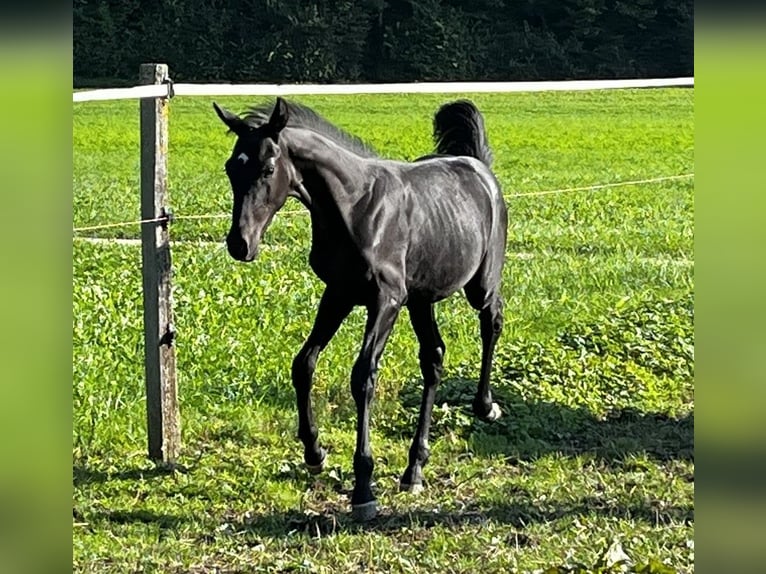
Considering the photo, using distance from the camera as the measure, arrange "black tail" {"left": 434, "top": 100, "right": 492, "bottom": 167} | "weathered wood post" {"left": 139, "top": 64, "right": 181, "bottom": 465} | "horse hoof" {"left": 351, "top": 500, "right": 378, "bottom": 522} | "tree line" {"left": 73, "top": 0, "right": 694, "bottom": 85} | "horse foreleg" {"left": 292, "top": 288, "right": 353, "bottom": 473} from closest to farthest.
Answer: "horse hoof" {"left": 351, "top": 500, "right": 378, "bottom": 522} → "horse foreleg" {"left": 292, "top": 288, "right": 353, "bottom": 473} → "weathered wood post" {"left": 139, "top": 64, "right": 181, "bottom": 465} → "black tail" {"left": 434, "top": 100, "right": 492, "bottom": 167} → "tree line" {"left": 73, "top": 0, "right": 694, "bottom": 85}

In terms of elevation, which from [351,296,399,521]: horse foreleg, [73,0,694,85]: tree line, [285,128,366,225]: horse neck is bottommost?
[351,296,399,521]: horse foreleg

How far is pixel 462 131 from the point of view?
700cm

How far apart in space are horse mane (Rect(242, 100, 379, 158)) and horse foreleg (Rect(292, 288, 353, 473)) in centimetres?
70

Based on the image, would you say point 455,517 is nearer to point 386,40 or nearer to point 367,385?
point 367,385

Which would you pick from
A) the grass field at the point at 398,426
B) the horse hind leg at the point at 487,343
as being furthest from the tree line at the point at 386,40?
the horse hind leg at the point at 487,343

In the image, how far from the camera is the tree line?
156 feet

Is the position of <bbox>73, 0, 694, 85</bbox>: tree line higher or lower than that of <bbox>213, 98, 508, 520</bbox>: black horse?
higher

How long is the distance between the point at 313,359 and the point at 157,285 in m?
0.93

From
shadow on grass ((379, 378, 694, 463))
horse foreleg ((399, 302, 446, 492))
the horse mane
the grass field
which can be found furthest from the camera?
shadow on grass ((379, 378, 694, 463))

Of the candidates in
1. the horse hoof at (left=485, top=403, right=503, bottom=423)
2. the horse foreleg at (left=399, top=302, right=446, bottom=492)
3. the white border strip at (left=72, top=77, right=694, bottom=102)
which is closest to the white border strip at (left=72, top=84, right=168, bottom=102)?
the white border strip at (left=72, top=77, right=694, bottom=102)

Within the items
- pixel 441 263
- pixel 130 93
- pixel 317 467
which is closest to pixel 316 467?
pixel 317 467

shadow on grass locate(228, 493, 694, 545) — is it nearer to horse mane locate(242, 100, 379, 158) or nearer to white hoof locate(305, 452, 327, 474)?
white hoof locate(305, 452, 327, 474)

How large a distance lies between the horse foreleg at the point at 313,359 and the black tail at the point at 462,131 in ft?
5.72
